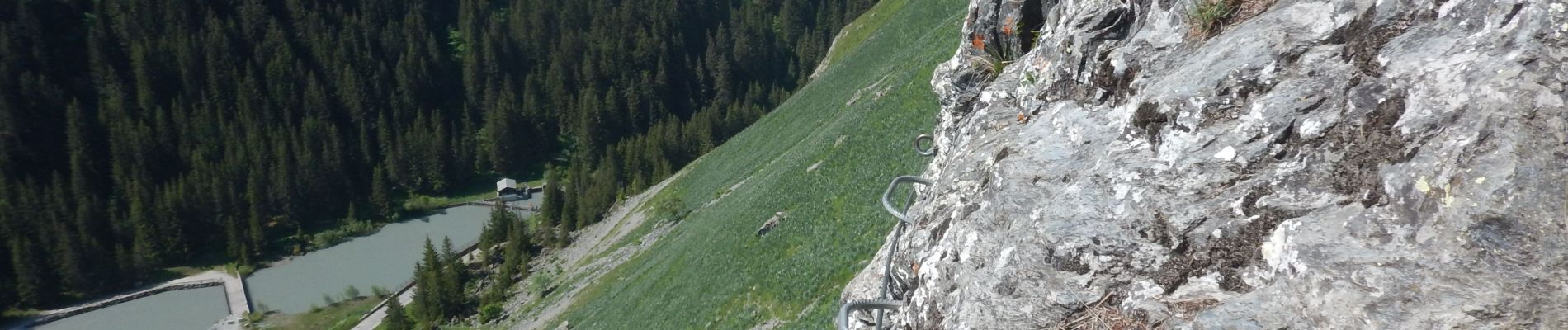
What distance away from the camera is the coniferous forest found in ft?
383

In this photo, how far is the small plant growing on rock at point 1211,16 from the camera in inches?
222

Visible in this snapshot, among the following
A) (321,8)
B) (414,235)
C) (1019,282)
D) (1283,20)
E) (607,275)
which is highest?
(321,8)

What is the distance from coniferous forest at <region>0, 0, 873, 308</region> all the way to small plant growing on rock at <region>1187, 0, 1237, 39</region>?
8397cm

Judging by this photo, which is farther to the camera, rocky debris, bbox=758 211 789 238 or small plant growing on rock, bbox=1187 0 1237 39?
rocky debris, bbox=758 211 789 238

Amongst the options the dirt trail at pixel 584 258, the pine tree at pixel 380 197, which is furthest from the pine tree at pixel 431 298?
the pine tree at pixel 380 197

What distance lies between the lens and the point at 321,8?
A: 182000 millimetres

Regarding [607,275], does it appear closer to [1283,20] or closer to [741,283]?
[741,283]

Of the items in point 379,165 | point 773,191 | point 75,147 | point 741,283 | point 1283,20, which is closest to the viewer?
point 1283,20

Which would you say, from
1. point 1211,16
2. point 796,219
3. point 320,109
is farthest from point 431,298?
point 320,109

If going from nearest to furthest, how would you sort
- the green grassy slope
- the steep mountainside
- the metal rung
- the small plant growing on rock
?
the small plant growing on rock
the metal rung
the green grassy slope
the steep mountainside

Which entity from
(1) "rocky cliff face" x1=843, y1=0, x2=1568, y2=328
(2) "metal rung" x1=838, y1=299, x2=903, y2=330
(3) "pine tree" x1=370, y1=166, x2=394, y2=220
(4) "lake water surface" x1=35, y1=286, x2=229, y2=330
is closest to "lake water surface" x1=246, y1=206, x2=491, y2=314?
(3) "pine tree" x1=370, y1=166, x2=394, y2=220

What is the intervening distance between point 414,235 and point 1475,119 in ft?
404

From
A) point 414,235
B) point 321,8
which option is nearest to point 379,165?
point 414,235

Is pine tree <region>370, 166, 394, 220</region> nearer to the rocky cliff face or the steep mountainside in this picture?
the steep mountainside
